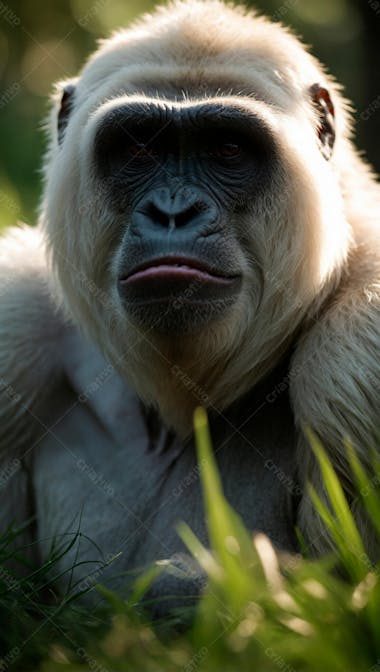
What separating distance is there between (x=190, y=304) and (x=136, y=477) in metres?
1.01

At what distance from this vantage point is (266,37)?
4.98m

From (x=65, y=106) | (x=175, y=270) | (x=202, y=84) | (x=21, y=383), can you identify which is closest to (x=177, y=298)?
(x=175, y=270)

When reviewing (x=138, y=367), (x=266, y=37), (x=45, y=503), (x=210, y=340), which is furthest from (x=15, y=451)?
(x=266, y=37)

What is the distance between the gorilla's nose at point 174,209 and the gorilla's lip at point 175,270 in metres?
0.17

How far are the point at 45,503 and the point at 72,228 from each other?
139cm

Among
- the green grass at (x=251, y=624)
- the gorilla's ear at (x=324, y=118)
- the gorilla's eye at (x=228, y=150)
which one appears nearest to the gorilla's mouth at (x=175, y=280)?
the gorilla's eye at (x=228, y=150)

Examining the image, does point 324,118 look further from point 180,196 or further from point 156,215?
point 156,215

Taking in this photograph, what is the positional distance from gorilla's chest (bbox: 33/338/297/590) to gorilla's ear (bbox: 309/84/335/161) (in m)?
1.28

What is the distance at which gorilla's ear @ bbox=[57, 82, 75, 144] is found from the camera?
531 cm

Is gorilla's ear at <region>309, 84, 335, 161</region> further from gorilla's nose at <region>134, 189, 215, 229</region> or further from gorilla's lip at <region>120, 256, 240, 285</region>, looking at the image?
gorilla's lip at <region>120, 256, 240, 285</region>

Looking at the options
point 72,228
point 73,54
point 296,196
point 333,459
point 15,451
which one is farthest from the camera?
point 73,54

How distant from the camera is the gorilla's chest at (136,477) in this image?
450cm

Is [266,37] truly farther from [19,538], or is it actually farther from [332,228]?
[19,538]

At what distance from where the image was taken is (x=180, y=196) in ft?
14.5
